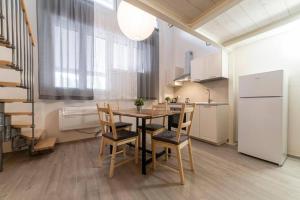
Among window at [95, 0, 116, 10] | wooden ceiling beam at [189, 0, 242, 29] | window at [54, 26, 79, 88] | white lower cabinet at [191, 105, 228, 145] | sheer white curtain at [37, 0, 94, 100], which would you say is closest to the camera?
wooden ceiling beam at [189, 0, 242, 29]

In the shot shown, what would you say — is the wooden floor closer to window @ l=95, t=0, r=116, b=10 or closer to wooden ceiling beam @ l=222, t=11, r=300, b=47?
wooden ceiling beam @ l=222, t=11, r=300, b=47

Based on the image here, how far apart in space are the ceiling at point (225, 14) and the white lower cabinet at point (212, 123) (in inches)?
59.6

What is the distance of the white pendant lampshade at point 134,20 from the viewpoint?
6.17 feet

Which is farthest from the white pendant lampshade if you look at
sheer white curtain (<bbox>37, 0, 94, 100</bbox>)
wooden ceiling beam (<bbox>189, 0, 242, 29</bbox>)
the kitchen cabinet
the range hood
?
the range hood

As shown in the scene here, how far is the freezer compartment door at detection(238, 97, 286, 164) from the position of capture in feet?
6.60

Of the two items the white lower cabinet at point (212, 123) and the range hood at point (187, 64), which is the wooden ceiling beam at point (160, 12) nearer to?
the white lower cabinet at point (212, 123)

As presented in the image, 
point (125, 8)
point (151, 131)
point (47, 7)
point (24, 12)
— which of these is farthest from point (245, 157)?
point (47, 7)

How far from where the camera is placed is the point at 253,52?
2781 mm

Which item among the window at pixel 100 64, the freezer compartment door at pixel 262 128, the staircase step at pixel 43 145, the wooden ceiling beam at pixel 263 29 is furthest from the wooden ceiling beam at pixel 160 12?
the staircase step at pixel 43 145

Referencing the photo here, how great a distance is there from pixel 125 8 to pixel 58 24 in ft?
5.79

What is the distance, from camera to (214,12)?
182 centimetres

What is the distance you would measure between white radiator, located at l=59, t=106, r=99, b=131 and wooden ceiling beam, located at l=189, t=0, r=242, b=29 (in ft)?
8.87

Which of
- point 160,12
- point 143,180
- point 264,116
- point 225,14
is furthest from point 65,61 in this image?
point 264,116

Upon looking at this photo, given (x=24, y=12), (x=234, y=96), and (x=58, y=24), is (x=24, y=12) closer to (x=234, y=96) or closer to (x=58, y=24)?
(x=58, y=24)
